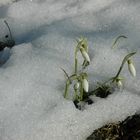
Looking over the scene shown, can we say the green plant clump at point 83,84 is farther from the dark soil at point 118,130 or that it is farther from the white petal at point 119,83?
the dark soil at point 118,130

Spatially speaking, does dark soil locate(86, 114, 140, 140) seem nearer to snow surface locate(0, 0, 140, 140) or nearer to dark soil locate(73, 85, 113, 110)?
snow surface locate(0, 0, 140, 140)

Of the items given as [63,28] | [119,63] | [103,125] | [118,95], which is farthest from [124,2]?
[103,125]

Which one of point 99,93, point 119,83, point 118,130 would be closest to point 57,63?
point 99,93

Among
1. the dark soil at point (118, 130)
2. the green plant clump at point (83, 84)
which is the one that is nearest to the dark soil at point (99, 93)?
the green plant clump at point (83, 84)

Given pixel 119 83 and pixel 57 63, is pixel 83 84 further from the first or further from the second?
pixel 57 63

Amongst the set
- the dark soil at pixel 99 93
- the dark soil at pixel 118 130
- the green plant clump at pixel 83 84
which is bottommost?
the dark soil at pixel 118 130

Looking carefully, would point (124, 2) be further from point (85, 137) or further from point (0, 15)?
point (85, 137)
